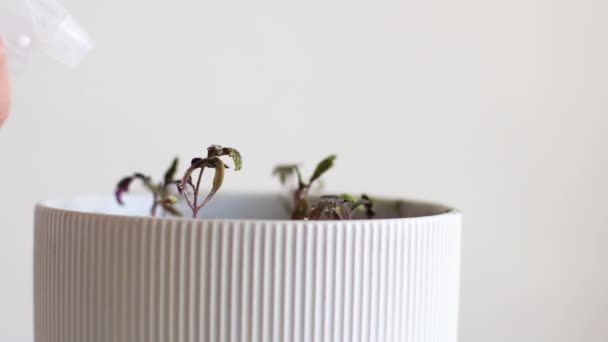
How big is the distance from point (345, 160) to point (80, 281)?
0.56m

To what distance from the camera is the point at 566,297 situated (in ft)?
3.04

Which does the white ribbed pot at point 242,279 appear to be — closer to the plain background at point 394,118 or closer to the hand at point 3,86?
the hand at point 3,86

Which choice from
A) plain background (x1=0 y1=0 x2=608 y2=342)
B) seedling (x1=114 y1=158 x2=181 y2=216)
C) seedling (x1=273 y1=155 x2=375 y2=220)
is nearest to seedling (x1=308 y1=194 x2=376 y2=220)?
seedling (x1=273 y1=155 x2=375 y2=220)

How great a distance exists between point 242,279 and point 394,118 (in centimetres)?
58

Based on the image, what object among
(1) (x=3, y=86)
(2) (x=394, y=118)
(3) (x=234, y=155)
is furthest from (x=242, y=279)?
(2) (x=394, y=118)

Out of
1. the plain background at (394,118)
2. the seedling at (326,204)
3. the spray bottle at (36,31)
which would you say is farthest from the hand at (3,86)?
the plain background at (394,118)

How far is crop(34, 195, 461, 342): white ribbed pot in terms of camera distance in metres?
0.38

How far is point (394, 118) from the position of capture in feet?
3.05

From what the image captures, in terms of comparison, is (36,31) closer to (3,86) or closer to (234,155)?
(3,86)

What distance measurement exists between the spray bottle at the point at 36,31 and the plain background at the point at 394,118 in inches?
13.2

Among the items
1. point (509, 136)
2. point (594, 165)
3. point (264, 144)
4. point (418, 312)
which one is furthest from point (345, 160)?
point (418, 312)

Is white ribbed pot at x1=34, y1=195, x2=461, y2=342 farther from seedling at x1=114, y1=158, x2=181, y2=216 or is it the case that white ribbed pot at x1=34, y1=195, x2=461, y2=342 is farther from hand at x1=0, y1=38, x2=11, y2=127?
seedling at x1=114, y1=158, x2=181, y2=216

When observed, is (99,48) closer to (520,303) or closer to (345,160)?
(345,160)

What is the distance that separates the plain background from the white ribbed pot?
51cm
